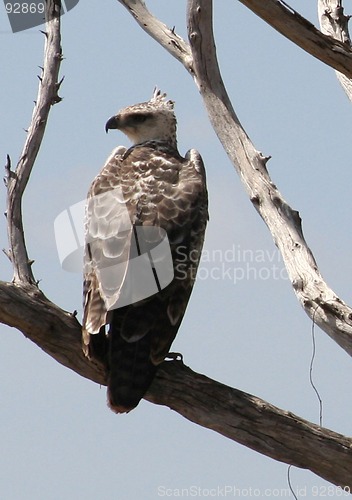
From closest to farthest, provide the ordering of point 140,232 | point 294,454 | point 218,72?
point 294,454
point 140,232
point 218,72

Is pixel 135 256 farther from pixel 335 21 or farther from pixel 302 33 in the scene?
pixel 335 21

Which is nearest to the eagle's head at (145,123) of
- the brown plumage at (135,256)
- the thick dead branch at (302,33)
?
the brown plumage at (135,256)

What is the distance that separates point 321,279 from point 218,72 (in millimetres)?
2354

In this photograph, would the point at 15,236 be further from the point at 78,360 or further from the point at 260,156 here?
the point at 260,156

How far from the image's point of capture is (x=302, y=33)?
747cm

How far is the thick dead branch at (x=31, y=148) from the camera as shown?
7.35 m

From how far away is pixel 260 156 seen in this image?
8.62 m

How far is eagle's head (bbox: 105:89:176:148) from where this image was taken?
9.68 metres

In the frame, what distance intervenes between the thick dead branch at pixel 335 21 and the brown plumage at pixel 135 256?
1848 millimetres

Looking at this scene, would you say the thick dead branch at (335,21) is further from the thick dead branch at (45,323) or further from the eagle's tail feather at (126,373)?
the thick dead branch at (45,323)

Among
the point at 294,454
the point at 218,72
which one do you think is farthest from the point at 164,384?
the point at 218,72

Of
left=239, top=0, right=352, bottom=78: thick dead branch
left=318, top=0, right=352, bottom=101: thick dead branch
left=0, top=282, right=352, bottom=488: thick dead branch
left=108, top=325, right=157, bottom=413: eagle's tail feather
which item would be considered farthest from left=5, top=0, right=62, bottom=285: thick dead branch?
left=318, top=0, right=352, bottom=101: thick dead branch

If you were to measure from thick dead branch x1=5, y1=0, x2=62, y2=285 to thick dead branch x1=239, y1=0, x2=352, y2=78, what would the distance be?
5.38ft

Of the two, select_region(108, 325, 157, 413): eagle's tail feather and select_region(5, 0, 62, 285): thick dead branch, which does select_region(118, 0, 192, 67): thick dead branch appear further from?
select_region(108, 325, 157, 413): eagle's tail feather
